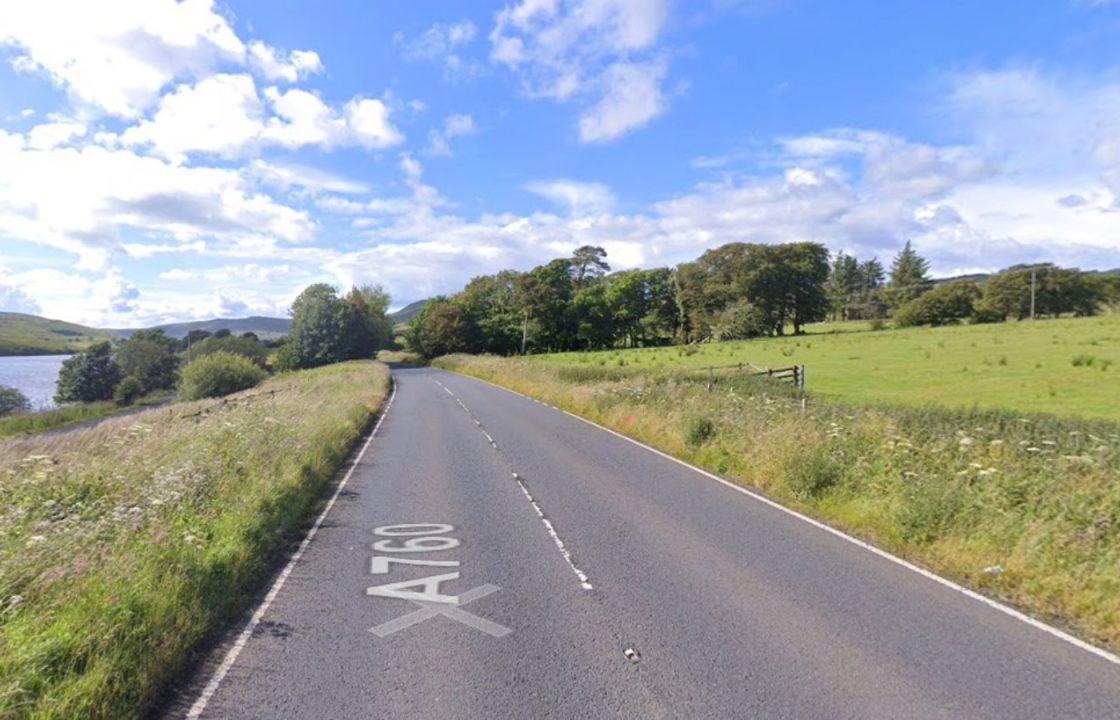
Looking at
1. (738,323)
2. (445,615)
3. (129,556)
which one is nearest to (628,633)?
(445,615)

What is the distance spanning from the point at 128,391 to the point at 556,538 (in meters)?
83.1


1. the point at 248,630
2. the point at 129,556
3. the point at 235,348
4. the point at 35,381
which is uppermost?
the point at 235,348

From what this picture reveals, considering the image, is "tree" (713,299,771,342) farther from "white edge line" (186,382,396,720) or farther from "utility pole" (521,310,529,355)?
"white edge line" (186,382,396,720)

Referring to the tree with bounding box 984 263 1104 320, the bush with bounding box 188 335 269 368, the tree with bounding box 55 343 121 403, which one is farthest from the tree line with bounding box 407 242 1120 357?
the tree with bounding box 55 343 121 403

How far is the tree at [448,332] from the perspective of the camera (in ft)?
288

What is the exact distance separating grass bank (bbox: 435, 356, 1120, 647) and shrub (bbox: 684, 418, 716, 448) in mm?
26

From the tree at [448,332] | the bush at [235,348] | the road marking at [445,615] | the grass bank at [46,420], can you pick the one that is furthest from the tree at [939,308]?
the road marking at [445,615]

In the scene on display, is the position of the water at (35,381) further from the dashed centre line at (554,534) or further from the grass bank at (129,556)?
the dashed centre line at (554,534)

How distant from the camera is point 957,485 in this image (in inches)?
304

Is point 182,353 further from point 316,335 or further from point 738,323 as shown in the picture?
point 738,323

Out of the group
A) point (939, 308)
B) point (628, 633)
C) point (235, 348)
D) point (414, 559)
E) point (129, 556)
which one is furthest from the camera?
point (939, 308)

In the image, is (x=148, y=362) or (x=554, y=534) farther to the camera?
(x=148, y=362)

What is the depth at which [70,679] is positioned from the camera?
12.5 ft

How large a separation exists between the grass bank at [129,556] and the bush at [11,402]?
55.0m
